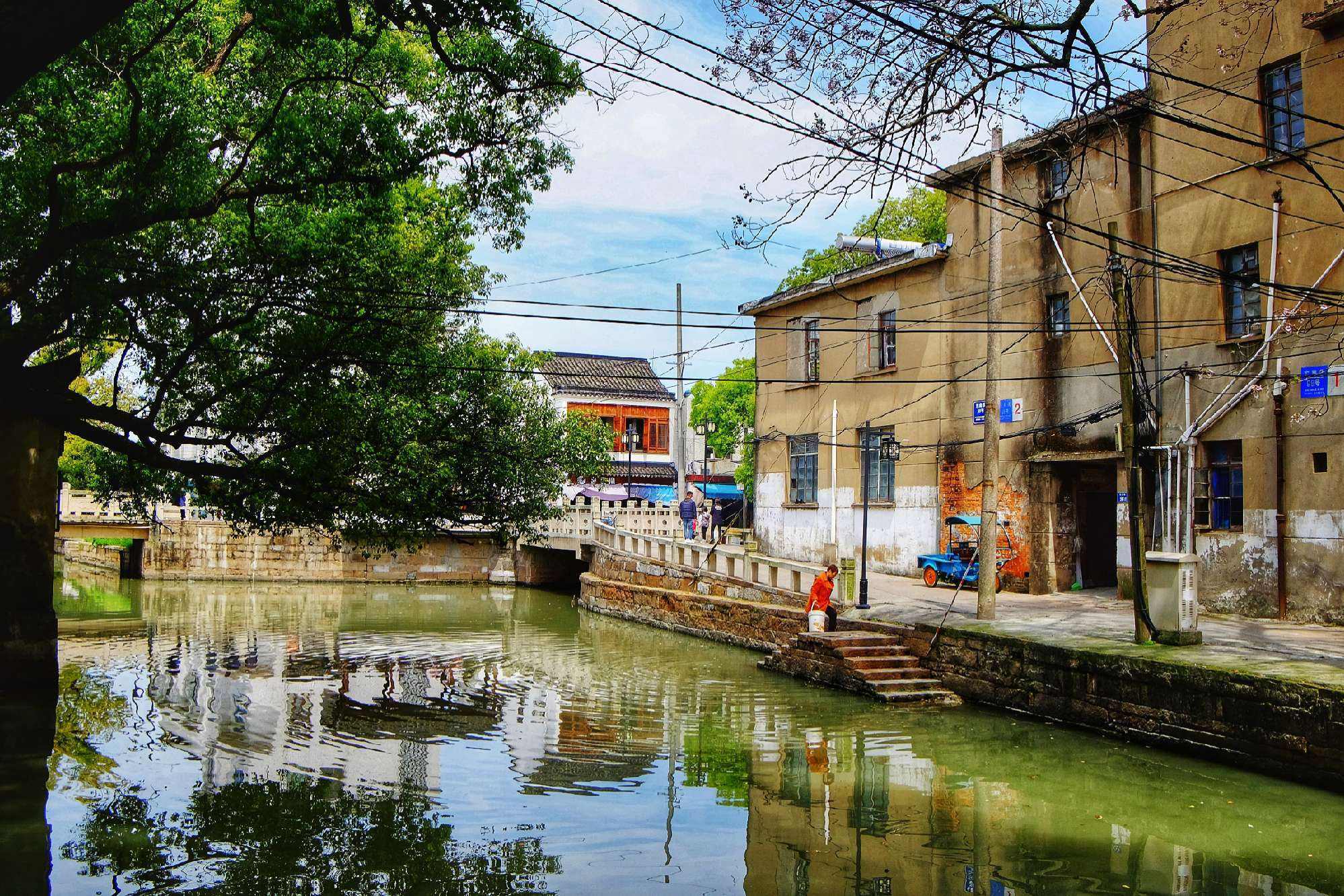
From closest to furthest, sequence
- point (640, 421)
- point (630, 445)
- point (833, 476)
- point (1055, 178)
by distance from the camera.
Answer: point (1055, 178) → point (833, 476) → point (630, 445) → point (640, 421)

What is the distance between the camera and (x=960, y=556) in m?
22.5

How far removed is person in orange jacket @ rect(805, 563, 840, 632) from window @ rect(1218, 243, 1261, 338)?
25.6ft

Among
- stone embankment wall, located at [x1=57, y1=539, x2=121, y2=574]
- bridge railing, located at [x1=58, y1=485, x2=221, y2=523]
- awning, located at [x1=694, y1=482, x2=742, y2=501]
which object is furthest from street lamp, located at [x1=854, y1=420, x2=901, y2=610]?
stone embankment wall, located at [x1=57, y1=539, x2=121, y2=574]

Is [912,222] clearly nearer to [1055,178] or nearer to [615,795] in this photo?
[1055,178]

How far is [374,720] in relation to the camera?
14.6 metres

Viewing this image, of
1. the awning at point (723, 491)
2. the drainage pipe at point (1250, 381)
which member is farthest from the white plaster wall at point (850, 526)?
the awning at point (723, 491)

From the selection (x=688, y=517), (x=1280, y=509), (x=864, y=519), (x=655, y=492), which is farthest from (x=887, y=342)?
(x=655, y=492)

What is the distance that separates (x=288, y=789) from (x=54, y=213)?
6.30 metres

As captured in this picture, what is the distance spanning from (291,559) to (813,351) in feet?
75.3

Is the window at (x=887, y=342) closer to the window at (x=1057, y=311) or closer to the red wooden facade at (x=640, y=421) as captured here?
the window at (x=1057, y=311)

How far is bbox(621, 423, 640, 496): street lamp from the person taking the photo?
1844 inches

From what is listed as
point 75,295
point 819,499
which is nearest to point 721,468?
point 819,499

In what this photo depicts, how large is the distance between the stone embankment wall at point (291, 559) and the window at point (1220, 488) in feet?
87.6

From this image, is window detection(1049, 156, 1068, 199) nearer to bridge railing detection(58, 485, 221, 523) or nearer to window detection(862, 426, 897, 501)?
window detection(862, 426, 897, 501)
